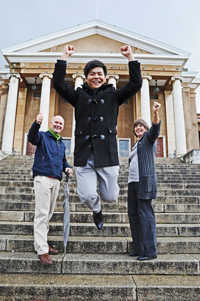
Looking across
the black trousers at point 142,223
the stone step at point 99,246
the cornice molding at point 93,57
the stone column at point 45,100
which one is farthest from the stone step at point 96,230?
the cornice molding at point 93,57

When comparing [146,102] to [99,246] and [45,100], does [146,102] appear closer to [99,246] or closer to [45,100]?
[45,100]

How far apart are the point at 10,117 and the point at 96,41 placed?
9.90 m

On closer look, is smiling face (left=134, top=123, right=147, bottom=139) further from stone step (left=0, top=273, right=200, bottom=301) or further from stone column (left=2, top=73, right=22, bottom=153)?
stone column (left=2, top=73, right=22, bottom=153)

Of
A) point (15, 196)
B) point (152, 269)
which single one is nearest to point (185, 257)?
point (152, 269)

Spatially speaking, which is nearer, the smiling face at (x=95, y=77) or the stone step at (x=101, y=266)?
the smiling face at (x=95, y=77)

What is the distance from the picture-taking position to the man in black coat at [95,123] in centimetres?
265

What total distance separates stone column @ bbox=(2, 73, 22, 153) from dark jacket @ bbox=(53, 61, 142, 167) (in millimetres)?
16580

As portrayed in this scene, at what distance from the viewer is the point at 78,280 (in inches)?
107

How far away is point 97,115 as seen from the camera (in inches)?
106

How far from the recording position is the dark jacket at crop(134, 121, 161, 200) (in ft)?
10.5

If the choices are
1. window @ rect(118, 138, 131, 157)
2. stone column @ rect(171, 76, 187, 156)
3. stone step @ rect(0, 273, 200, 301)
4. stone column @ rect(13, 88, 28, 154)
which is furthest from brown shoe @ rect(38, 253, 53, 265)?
window @ rect(118, 138, 131, 157)

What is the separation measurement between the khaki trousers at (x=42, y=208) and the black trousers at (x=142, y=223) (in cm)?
113

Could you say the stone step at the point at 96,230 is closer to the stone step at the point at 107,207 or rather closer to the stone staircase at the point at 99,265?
the stone staircase at the point at 99,265

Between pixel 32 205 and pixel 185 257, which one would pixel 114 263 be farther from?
pixel 32 205
